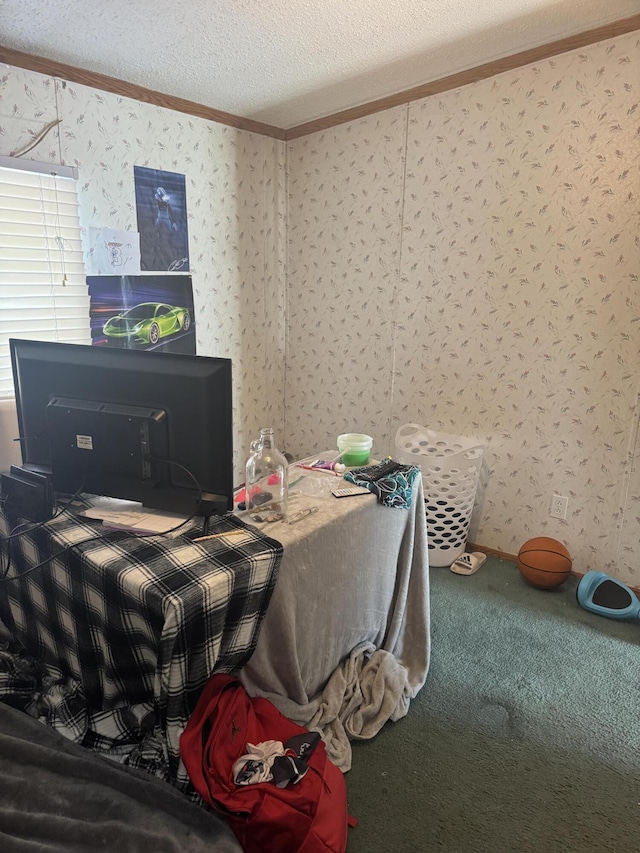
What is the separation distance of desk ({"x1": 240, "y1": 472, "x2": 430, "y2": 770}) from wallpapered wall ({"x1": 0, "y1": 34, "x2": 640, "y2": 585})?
107cm

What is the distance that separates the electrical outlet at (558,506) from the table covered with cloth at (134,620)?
1.79m

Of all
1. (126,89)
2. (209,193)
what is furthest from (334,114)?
(126,89)

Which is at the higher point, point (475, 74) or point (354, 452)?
point (475, 74)

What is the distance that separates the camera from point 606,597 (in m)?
2.44

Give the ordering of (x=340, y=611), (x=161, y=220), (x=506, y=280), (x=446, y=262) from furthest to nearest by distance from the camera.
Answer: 1. (x=161, y=220)
2. (x=446, y=262)
3. (x=506, y=280)
4. (x=340, y=611)

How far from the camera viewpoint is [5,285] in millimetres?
2521

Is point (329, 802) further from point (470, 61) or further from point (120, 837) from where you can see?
point (470, 61)

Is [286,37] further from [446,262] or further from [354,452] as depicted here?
[354,452]

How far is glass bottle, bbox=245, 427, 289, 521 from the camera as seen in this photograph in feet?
5.40

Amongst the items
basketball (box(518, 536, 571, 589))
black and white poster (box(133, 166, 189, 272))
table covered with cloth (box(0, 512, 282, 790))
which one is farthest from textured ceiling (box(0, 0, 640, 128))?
basketball (box(518, 536, 571, 589))

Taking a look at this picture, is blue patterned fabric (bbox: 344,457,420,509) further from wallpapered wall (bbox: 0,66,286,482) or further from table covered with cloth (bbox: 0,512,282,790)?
wallpapered wall (bbox: 0,66,286,482)

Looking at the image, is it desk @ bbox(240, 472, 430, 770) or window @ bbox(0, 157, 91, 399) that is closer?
desk @ bbox(240, 472, 430, 770)

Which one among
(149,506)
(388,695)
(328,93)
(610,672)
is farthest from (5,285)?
(610,672)

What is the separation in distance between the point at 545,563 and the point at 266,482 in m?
1.56
